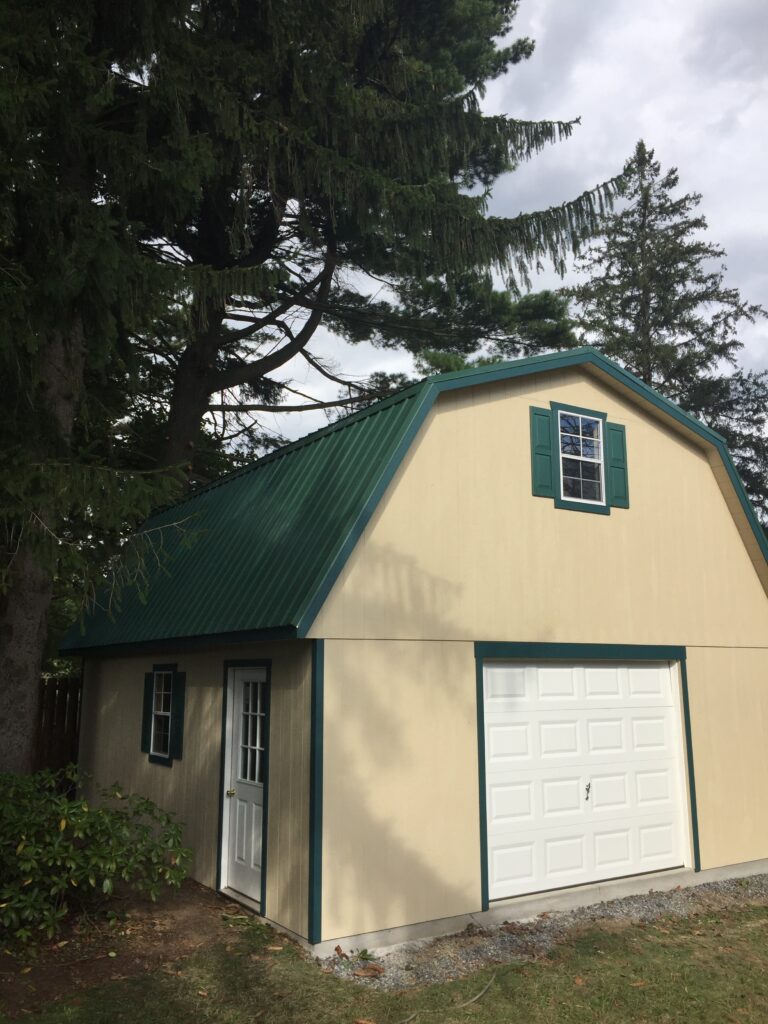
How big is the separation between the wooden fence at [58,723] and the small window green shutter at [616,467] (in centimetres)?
944

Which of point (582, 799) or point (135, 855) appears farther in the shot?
point (582, 799)

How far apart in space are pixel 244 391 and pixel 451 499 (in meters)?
12.1

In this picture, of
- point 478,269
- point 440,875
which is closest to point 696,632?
point 440,875

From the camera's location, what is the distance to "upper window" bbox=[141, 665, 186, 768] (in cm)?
975

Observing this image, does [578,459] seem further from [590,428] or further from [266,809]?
[266,809]

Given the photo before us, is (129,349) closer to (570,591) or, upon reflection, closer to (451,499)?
(451,499)

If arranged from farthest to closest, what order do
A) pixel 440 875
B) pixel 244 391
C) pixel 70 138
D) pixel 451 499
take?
pixel 244 391 < pixel 70 138 < pixel 451 499 < pixel 440 875

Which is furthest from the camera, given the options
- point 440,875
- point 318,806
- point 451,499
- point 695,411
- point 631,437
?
point 695,411

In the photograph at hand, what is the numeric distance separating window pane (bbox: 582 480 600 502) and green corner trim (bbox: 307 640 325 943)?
3786 mm

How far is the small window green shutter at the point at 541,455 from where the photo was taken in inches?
348

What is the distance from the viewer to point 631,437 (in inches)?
384

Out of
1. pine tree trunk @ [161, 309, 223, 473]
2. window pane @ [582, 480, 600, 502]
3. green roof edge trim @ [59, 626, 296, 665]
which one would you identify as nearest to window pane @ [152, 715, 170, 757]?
green roof edge trim @ [59, 626, 296, 665]

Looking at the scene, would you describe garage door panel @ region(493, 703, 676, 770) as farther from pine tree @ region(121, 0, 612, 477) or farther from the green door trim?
pine tree @ region(121, 0, 612, 477)

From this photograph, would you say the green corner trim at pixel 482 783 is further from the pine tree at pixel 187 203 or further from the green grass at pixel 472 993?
the pine tree at pixel 187 203
